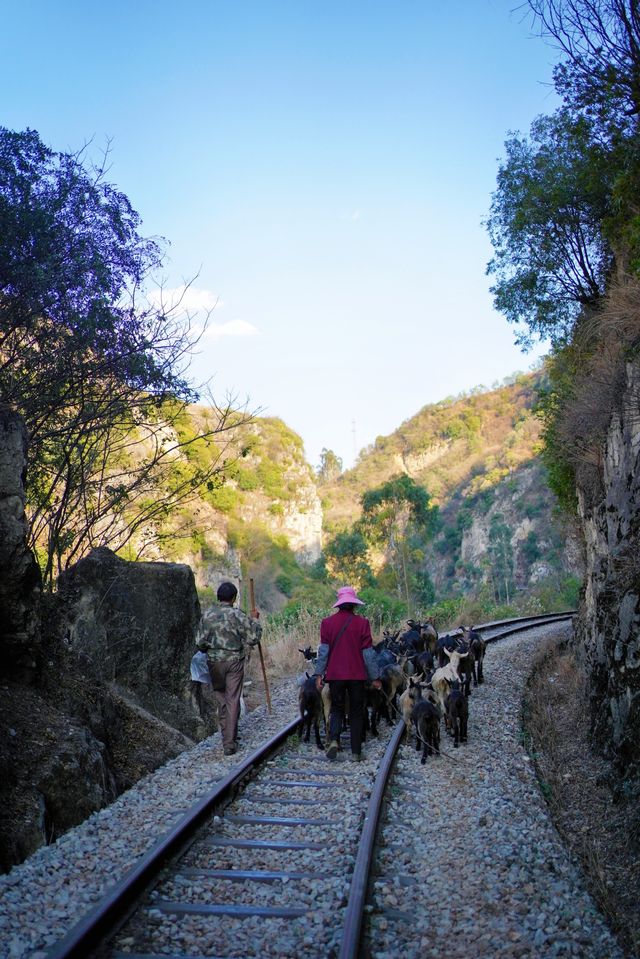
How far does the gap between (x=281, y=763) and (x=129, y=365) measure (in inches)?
256

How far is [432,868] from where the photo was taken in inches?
203

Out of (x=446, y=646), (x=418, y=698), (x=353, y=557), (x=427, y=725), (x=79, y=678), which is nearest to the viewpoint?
(x=427, y=725)

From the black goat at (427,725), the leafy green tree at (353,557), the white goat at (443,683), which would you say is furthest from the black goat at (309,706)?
the leafy green tree at (353,557)

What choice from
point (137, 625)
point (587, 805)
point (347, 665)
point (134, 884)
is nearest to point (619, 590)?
point (587, 805)

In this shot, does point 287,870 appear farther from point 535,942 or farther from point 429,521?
point 429,521

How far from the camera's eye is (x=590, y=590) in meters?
15.5

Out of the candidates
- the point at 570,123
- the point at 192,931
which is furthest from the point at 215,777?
the point at 570,123

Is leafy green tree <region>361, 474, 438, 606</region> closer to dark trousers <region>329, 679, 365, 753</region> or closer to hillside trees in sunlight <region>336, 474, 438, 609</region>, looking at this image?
hillside trees in sunlight <region>336, 474, 438, 609</region>

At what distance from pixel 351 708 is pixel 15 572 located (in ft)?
12.9

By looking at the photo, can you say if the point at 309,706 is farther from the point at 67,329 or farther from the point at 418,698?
the point at 67,329

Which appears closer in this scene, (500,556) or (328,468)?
(500,556)

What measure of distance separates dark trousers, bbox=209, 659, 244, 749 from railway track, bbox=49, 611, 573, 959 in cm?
113

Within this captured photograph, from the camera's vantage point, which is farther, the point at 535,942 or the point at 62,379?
the point at 62,379

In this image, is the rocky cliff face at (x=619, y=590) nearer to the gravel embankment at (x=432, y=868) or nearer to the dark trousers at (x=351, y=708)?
the gravel embankment at (x=432, y=868)
